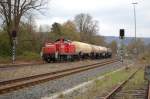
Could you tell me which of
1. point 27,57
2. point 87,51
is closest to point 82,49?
point 87,51


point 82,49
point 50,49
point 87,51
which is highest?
point 50,49

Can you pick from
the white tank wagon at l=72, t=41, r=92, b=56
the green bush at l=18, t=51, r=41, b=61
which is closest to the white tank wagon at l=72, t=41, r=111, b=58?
the white tank wagon at l=72, t=41, r=92, b=56

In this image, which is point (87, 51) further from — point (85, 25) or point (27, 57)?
point (85, 25)

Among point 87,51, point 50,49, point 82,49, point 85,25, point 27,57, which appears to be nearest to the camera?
point 50,49

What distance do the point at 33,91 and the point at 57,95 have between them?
5.73 feet

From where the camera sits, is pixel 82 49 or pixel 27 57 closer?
pixel 27 57

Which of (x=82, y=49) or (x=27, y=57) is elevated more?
(x=82, y=49)

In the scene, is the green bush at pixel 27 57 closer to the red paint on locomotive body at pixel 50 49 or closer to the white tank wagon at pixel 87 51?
the red paint on locomotive body at pixel 50 49

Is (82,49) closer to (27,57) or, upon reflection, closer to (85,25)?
(27,57)

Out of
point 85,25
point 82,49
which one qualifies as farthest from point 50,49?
point 85,25

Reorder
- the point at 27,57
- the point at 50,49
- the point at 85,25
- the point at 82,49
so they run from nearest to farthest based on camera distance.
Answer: the point at 50,49 < the point at 27,57 < the point at 82,49 < the point at 85,25

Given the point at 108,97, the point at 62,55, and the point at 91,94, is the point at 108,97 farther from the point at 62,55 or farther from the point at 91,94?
the point at 62,55

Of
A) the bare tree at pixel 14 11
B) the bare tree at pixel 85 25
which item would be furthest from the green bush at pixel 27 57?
the bare tree at pixel 85 25

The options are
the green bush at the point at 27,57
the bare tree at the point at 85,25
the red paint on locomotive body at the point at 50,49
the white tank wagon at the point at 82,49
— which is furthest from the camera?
the bare tree at the point at 85,25
